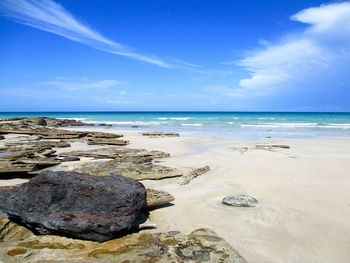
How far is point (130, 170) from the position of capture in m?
7.97

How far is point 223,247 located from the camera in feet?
12.1

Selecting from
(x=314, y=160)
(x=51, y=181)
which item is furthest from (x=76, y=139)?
(x=51, y=181)

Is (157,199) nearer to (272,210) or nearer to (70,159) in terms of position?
(272,210)

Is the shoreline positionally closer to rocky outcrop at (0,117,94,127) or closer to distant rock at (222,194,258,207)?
distant rock at (222,194,258,207)

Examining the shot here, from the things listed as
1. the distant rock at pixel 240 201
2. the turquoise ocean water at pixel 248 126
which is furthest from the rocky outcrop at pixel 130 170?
the turquoise ocean water at pixel 248 126

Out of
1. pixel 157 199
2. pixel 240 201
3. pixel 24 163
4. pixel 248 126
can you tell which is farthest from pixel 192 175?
pixel 248 126

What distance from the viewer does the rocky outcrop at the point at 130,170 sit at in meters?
7.54

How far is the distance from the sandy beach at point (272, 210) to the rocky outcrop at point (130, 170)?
1.12 feet

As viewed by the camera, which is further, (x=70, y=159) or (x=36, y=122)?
(x=36, y=122)

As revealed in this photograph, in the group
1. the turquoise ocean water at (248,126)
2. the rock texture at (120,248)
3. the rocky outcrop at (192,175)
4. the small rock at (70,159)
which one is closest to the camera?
the rock texture at (120,248)

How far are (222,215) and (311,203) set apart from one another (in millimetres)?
1742

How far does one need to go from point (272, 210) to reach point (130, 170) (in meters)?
3.67

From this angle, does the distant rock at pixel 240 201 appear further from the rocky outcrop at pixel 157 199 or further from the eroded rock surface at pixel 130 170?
the eroded rock surface at pixel 130 170

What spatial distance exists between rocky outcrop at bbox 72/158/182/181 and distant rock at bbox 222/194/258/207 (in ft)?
7.07
